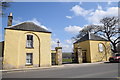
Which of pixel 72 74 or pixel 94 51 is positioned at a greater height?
pixel 94 51

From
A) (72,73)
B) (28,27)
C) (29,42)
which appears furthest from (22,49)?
(72,73)

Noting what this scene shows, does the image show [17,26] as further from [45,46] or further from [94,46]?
[94,46]

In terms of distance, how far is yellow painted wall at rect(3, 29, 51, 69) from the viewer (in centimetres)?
1739

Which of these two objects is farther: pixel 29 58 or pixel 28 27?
pixel 28 27

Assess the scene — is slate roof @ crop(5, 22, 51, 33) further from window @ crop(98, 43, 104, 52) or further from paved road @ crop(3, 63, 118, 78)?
window @ crop(98, 43, 104, 52)

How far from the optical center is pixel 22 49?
18.2m

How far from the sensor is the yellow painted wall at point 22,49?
17.4 metres

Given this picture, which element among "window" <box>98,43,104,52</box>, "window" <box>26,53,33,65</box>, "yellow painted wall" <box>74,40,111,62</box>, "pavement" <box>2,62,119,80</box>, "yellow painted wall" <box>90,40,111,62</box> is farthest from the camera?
"window" <box>98,43,104,52</box>

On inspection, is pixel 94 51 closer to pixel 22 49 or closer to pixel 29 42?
pixel 29 42

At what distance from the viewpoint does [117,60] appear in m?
22.2

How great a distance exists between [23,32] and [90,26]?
30.0 m

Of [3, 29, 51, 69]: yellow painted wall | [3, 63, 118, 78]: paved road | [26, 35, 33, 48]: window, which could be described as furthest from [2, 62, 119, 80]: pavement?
[26, 35, 33, 48]: window

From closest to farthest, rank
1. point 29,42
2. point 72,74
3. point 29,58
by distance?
point 72,74, point 29,58, point 29,42

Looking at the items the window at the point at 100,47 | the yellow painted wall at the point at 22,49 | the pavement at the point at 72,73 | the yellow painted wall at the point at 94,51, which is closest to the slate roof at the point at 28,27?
the yellow painted wall at the point at 22,49
